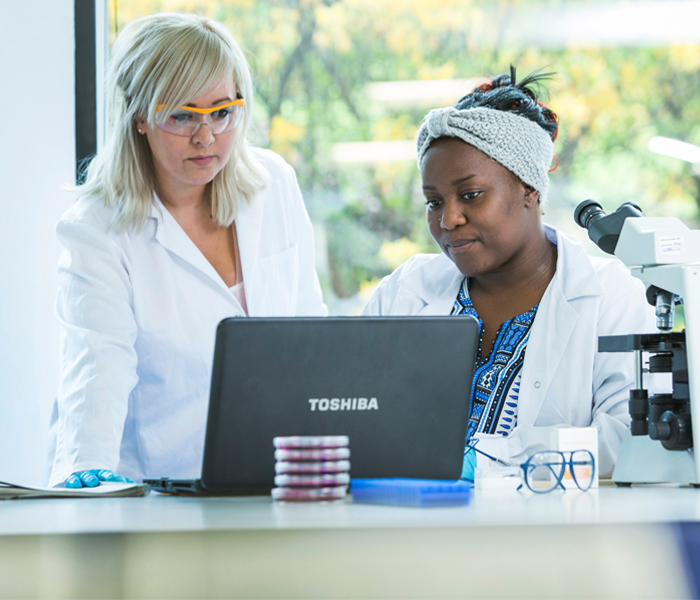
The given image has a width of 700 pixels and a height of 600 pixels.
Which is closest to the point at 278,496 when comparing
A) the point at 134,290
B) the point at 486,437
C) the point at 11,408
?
the point at 486,437

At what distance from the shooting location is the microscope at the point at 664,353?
1187 millimetres

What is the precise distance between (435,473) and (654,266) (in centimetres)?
51

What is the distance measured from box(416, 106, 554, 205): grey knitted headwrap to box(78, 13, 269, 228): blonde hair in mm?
537

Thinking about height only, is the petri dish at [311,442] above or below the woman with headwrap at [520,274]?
below

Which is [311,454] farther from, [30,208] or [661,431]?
[30,208]

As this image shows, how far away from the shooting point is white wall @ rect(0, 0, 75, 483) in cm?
226

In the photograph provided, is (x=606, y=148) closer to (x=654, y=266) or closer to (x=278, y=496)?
(x=654, y=266)

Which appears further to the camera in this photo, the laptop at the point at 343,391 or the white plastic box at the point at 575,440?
the white plastic box at the point at 575,440

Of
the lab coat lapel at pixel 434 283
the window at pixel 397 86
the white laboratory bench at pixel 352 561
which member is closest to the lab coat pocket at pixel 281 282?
the lab coat lapel at pixel 434 283

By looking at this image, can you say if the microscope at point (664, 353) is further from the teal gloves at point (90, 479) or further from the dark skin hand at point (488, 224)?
the teal gloves at point (90, 479)

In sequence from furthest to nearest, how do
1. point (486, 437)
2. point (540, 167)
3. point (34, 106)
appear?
point (34, 106) → point (540, 167) → point (486, 437)

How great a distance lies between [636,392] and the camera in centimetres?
128

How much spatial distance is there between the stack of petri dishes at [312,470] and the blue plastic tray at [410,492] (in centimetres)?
3

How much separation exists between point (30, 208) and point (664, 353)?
1915 millimetres
